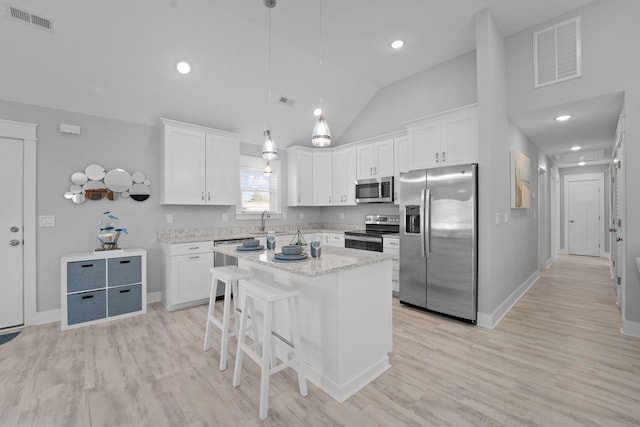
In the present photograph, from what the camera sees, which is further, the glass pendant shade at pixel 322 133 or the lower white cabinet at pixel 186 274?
the lower white cabinet at pixel 186 274

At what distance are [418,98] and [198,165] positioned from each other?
3.55 metres

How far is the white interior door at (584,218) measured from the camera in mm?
7379

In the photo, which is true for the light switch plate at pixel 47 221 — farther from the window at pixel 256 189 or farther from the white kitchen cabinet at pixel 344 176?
the white kitchen cabinet at pixel 344 176

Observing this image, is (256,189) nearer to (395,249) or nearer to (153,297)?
(153,297)

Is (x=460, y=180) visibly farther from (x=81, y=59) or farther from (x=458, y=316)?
(x=81, y=59)

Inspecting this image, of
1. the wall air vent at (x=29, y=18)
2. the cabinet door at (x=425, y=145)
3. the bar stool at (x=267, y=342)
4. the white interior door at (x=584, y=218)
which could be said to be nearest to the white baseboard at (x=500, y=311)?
the cabinet door at (x=425, y=145)

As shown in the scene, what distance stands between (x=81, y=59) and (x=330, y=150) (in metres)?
3.73

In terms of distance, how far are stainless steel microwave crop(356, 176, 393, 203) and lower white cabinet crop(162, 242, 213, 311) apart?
2.56 m

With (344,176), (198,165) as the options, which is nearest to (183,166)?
(198,165)

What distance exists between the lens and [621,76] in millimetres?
2844

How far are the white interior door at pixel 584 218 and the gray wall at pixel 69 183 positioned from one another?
31.3ft

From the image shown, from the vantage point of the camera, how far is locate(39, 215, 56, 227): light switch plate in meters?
3.38

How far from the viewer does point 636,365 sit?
2.35 meters

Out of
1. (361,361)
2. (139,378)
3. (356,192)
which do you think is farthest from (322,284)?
(356,192)
